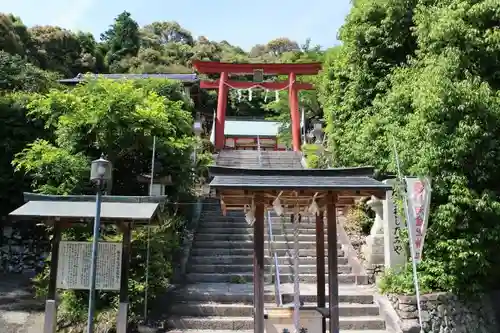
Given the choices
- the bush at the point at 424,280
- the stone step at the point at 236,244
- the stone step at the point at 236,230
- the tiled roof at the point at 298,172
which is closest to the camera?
the tiled roof at the point at 298,172

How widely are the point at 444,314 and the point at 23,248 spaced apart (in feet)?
36.5

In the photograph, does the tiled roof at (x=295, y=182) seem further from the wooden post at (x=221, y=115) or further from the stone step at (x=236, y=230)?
the wooden post at (x=221, y=115)

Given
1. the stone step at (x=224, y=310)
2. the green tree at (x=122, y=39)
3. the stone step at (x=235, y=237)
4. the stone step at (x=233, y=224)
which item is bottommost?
the stone step at (x=224, y=310)

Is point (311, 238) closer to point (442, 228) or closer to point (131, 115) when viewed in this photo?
point (442, 228)

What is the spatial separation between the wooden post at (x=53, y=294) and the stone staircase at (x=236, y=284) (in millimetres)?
1945

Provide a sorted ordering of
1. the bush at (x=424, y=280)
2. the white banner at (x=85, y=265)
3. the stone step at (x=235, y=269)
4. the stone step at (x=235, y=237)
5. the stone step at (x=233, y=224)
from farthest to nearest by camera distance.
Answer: the stone step at (x=233, y=224) → the stone step at (x=235, y=237) → the stone step at (x=235, y=269) → the bush at (x=424, y=280) → the white banner at (x=85, y=265)

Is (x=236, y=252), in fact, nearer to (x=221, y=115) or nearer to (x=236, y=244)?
(x=236, y=244)

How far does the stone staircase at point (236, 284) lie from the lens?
8.13 metres

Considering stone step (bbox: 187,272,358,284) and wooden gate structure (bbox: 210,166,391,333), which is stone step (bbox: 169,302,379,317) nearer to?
stone step (bbox: 187,272,358,284)

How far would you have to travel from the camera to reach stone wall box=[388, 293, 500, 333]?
810 cm

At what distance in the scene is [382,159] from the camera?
429 inches

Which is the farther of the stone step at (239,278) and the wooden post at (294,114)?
the wooden post at (294,114)

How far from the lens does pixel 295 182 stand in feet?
18.2

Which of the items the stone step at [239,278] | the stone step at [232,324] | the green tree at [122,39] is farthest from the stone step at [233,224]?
the green tree at [122,39]
